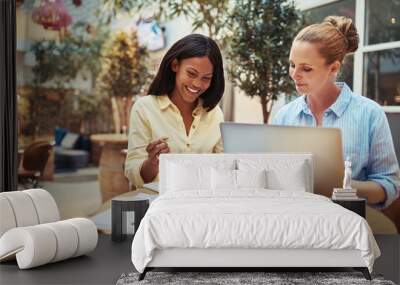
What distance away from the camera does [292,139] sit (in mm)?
6238

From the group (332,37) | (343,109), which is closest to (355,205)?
(343,109)

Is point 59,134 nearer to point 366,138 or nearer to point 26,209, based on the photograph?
point 26,209

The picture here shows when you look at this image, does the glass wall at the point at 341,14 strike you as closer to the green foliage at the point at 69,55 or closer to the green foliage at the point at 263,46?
the green foliage at the point at 263,46

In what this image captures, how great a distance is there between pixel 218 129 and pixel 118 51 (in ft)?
4.28

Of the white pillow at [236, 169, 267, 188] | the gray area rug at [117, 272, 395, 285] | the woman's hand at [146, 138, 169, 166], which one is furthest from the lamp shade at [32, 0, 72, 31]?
the gray area rug at [117, 272, 395, 285]

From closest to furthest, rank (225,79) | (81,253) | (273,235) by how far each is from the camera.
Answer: (273,235) → (81,253) → (225,79)

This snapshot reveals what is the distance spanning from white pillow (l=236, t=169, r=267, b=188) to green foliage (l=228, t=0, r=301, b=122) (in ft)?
2.97

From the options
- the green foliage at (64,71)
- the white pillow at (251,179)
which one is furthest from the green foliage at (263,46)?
the green foliage at (64,71)

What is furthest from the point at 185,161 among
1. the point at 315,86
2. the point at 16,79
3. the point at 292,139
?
the point at 16,79

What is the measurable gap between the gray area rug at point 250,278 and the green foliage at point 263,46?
2.13m

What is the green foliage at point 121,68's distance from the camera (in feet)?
20.9

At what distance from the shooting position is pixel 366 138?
6.14 metres

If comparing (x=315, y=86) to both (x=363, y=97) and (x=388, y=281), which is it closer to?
(x=363, y=97)

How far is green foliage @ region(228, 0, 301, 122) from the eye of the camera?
622 centimetres
